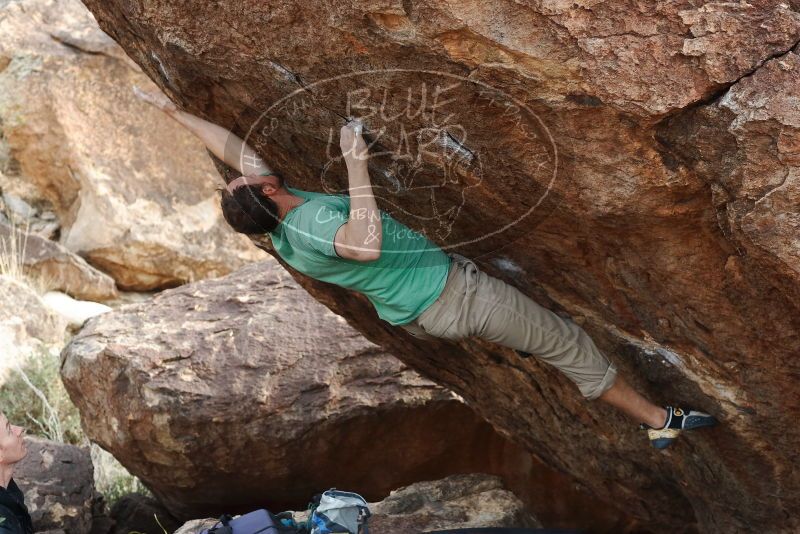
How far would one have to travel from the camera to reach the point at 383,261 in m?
4.10

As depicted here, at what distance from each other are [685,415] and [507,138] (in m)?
1.53

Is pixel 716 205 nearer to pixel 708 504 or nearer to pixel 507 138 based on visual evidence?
pixel 507 138

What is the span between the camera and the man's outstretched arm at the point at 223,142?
4258 millimetres

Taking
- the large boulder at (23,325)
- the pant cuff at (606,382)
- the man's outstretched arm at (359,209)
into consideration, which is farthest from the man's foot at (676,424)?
the large boulder at (23,325)

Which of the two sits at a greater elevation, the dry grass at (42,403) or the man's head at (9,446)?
the man's head at (9,446)

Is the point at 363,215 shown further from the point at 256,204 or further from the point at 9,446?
the point at 9,446

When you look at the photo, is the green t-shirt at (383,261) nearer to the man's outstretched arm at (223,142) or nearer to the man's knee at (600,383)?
the man's outstretched arm at (223,142)

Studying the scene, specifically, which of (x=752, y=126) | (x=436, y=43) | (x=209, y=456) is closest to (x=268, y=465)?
(x=209, y=456)

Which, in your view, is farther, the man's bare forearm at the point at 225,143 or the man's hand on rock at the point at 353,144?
the man's bare forearm at the point at 225,143

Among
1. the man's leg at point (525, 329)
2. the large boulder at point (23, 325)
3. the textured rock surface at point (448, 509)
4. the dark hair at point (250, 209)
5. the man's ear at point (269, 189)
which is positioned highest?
the man's ear at point (269, 189)

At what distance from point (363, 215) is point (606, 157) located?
93 centimetres

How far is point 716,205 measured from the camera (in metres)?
3.29

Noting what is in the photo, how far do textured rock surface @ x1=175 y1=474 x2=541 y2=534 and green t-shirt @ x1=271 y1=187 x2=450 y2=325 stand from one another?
1179 millimetres

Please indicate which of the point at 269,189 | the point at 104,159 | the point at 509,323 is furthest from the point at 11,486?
the point at 104,159
